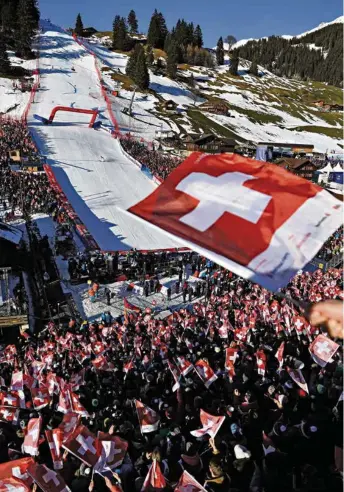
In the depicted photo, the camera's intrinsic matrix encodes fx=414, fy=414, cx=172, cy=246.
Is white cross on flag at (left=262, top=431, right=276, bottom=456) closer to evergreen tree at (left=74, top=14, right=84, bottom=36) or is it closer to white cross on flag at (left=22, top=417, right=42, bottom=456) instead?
white cross on flag at (left=22, top=417, right=42, bottom=456)

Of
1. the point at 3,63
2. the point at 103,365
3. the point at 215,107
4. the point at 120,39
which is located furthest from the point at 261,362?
the point at 120,39

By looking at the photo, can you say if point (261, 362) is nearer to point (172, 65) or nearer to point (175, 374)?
point (175, 374)

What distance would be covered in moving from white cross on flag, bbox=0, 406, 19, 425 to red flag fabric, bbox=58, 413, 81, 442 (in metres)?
1.72

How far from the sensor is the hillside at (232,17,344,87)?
151375 mm

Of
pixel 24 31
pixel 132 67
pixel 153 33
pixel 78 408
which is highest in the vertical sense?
pixel 153 33

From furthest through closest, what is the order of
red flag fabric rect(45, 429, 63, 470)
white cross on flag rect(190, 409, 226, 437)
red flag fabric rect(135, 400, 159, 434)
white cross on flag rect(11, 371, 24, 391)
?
white cross on flag rect(11, 371, 24, 391)
red flag fabric rect(135, 400, 159, 434)
white cross on flag rect(190, 409, 226, 437)
red flag fabric rect(45, 429, 63, 470)

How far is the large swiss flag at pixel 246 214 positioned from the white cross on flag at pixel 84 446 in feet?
9.90

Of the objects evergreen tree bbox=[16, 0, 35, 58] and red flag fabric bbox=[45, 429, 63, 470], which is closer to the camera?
red flag fabric bbox=[45, 429, 63, 470]

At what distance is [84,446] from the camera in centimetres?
538

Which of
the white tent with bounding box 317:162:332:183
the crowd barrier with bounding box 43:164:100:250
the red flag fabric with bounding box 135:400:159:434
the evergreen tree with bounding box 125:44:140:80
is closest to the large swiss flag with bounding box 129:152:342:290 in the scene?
the red flag fabric with bounding box 135:400:159:434

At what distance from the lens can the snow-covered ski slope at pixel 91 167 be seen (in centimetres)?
2583

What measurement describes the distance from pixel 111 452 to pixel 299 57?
180 m

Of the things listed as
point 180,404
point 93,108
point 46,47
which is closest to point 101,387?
point 180,404

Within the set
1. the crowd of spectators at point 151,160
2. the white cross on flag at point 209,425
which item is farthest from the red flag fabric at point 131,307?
the crowd of spectators at point 151,160
